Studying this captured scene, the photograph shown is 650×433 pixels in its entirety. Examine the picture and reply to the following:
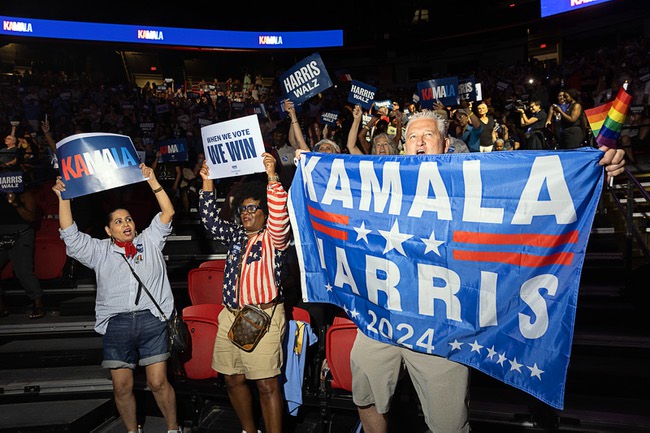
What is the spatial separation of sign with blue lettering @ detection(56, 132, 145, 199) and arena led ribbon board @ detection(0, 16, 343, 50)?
21111 mm

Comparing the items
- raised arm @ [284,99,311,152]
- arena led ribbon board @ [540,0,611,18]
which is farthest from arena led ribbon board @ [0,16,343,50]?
raised arm @ [284,99,311,152]

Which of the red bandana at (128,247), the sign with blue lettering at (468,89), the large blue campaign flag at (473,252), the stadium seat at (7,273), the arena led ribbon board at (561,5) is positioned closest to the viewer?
the large blue campaign flag at (473,252)

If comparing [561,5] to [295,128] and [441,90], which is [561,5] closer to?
[441,90]

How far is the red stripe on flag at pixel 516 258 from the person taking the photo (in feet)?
7.42

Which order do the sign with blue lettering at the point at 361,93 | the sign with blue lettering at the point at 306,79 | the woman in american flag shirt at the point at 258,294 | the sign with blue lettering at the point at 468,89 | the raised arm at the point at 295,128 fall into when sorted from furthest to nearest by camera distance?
the sign with blue lettering at the point at 468,89
the sign with blue lettering at the point at 361,93
the sign with blue lettering at the point at 306,79
the raised arm at the point at 295,128
the woman in american flag shirt at the point at 258,294

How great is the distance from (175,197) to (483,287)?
6.62m

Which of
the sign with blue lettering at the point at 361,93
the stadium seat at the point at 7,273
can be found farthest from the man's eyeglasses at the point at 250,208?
the sign with blue lettering at the point at 361,93

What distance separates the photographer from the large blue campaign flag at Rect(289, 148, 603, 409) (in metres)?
2.25

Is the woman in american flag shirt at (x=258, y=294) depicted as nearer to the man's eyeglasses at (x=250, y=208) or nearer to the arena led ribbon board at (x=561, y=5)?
the man's eyeglasses at (x=250, y=208)

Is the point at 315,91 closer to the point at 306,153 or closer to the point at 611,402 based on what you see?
the point at 306,153

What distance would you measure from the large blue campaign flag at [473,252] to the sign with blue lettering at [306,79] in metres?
3.31

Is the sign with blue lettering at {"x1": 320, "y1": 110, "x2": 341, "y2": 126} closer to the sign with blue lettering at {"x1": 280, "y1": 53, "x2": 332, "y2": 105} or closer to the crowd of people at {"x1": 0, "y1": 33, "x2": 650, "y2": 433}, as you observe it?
the crowd of people at {"x1": 0, "y1": 33, "x2": 650, "y2": 433}

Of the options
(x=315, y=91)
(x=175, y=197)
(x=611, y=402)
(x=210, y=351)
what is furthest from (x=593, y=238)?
(x=175, y=197)

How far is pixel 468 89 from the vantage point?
8.59m
